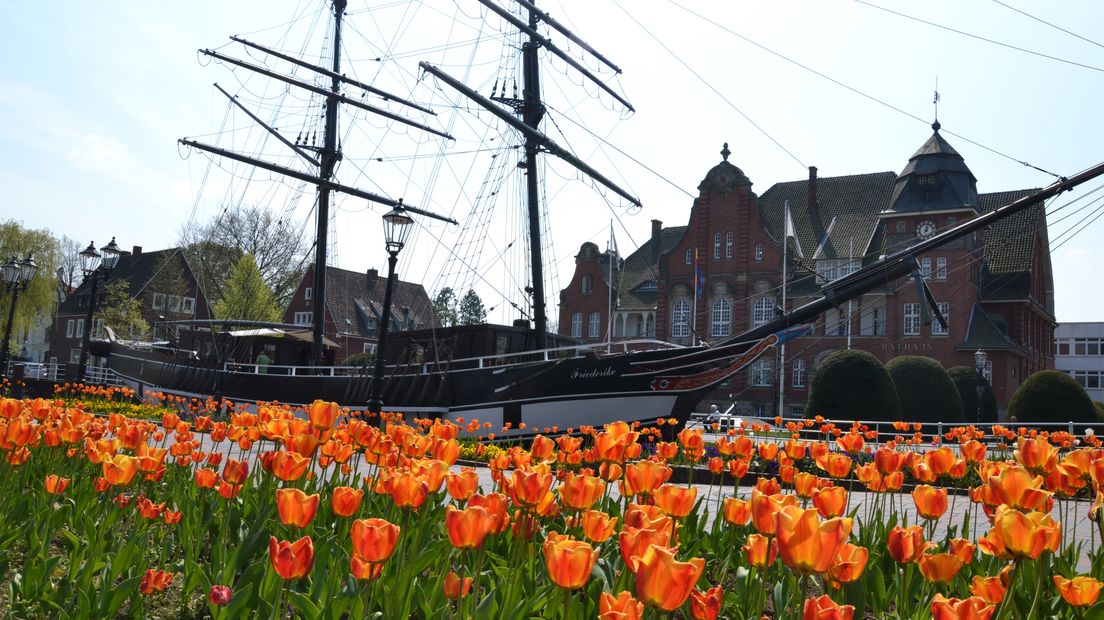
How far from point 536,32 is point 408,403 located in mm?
12501

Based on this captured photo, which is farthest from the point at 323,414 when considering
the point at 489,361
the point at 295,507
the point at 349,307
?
the point at 349,307

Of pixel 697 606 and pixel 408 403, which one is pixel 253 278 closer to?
pixel 408 403

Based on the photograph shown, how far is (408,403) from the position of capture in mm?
20859

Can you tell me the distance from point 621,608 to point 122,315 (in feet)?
169

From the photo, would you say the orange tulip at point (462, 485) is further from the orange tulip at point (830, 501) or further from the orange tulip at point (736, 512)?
the orange tulip at point (830, 501)

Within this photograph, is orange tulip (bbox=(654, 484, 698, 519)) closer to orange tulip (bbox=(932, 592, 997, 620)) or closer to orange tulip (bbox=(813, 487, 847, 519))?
orange tulip (bbox=(813, 487, 847, 519))

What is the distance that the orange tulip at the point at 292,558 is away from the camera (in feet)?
7.00

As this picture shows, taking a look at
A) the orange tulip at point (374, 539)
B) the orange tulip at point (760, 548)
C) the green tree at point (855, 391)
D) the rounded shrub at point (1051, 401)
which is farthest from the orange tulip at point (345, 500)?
the rounded shrub at point (1051, 401)

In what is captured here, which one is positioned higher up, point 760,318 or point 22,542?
point 760,318

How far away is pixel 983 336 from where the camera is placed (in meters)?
41.3

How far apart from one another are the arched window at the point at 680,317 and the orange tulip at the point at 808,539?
47173mm

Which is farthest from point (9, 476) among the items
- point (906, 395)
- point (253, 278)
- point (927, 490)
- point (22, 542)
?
point (253, 278)

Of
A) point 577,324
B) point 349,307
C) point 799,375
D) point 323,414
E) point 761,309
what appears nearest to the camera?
point 323,414

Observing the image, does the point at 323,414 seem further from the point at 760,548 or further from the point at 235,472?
the point at 760,548
